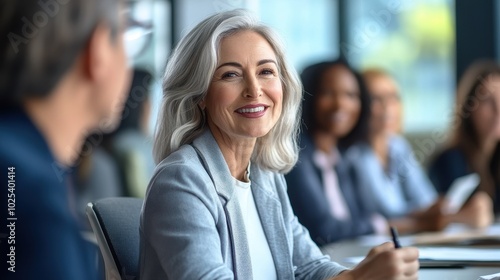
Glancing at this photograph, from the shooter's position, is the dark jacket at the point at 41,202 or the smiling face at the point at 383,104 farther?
the smiling face at the point at 383,104

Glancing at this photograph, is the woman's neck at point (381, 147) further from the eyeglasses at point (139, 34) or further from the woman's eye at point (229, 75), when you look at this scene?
the woman's eye at point (229, 75)

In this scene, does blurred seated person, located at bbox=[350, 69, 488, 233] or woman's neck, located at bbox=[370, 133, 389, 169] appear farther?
woman's neck, located at bbox=[370, 133, 389, 169]

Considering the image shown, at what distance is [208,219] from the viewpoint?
1.47 meters

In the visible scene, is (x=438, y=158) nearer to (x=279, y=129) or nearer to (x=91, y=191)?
(x=91, y=191)

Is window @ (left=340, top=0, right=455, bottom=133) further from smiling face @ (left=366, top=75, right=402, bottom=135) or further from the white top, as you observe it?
the white top

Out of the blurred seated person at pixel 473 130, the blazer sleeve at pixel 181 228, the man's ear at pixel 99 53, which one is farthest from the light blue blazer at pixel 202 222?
the blurred seated person at pixel 473 130

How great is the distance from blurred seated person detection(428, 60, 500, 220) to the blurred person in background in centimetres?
349

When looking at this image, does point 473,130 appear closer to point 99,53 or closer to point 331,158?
point 331,158

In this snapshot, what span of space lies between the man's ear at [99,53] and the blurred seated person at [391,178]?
93.6 inches

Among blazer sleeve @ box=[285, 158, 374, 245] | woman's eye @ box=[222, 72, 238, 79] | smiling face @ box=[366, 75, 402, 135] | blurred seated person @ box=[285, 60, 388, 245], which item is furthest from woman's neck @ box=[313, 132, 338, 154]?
woman's eye @ box=[222, 72, 238, 79]

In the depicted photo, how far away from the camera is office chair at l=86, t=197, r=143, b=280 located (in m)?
1.70

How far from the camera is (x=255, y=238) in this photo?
5.46ft

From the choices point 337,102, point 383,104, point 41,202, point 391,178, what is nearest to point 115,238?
point 41,202

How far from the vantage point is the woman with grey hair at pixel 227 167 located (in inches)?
56.4
